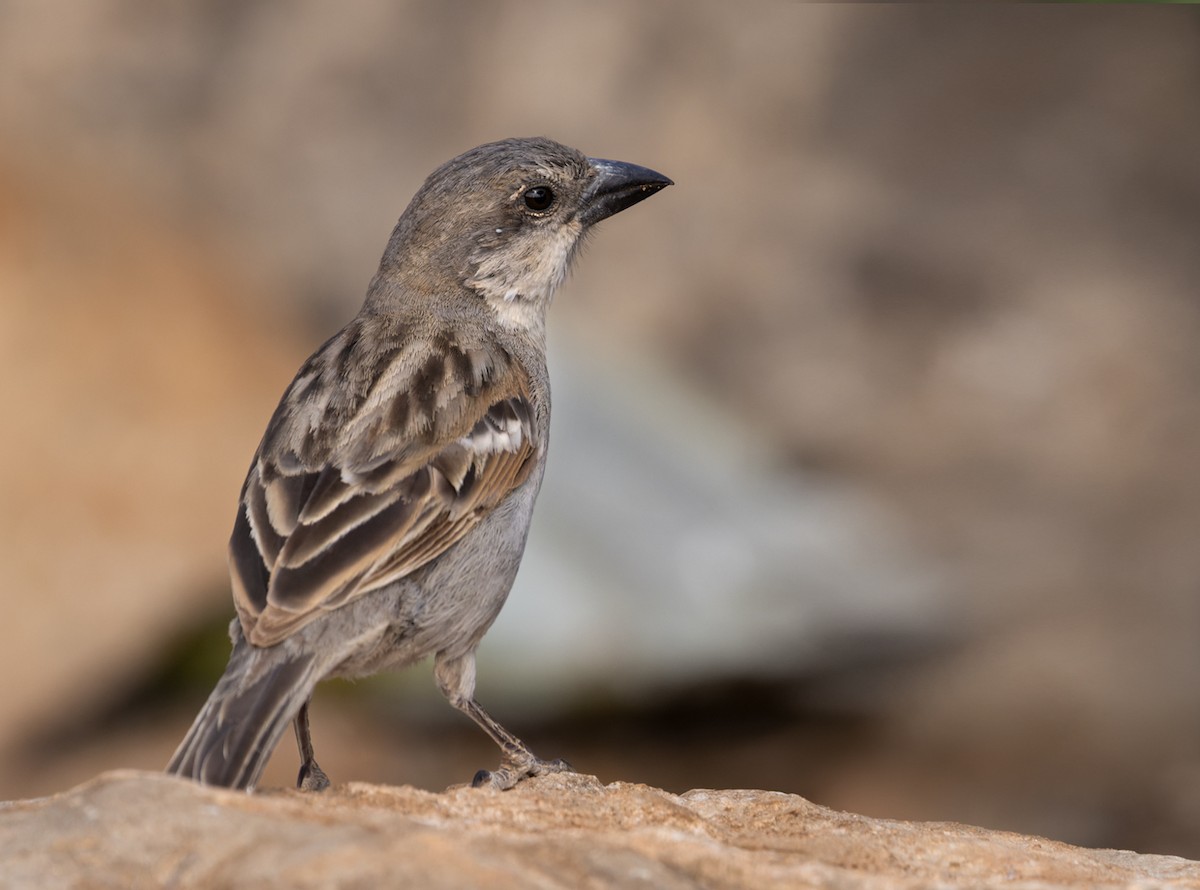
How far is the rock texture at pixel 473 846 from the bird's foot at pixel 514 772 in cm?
38

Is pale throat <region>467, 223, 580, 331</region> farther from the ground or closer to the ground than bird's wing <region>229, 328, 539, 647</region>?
farther from the ground

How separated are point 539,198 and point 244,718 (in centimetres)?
311

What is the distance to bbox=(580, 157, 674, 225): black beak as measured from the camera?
702 centimetres

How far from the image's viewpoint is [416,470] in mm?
5457

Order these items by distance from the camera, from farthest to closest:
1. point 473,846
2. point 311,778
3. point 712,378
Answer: point 712,378 < point 311,778 < point 473,846

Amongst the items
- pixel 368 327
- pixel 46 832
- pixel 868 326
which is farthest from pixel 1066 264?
pixel 46 832

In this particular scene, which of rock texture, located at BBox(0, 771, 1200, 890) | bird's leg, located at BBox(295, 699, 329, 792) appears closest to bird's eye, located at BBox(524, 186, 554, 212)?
bird's leg, located at BBox(295, 699, 329, 792)

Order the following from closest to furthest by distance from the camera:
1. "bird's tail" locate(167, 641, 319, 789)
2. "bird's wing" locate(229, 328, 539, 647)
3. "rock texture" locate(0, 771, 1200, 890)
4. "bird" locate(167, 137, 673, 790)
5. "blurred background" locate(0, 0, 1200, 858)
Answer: "rock texture" locate(0, 771, 1200, 890) < "bird's tail" locate(167, 641, 319, 789) < "bird" locate(167, 137, 673, 790) < "bird's wing" locate(229, 328, 539, 647) < "blurred background" locate(0, 0, 1200, 858)

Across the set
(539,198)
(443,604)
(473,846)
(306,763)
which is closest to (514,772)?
(443,604)

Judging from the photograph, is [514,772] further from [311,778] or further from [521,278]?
[521,278]

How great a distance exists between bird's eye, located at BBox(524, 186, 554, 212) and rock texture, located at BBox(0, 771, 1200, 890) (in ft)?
9.39

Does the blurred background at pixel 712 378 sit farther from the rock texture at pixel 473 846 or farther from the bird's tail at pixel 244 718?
the bird's tail at pixel 244 718

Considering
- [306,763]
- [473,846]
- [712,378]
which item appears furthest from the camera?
[712,378]

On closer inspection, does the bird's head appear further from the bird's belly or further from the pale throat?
the bird's belly
